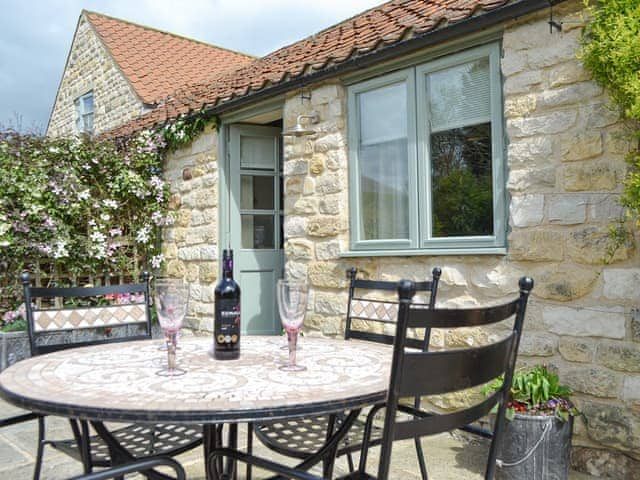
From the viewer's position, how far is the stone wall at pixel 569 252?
279cm

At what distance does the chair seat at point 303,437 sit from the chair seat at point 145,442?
249 mm

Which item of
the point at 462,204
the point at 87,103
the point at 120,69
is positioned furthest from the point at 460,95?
the point at 87,103

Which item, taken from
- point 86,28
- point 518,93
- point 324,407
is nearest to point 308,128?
point 518,93

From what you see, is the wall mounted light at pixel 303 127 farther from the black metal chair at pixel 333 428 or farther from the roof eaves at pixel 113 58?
the roof eaves at pixel 113 58

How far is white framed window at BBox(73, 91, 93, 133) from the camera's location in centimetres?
1037

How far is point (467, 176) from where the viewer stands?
3564mm

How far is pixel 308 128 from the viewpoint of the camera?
4422 millimetres

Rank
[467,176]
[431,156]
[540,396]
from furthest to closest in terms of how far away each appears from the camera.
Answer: [431,156] → [467,176] → [540,396]

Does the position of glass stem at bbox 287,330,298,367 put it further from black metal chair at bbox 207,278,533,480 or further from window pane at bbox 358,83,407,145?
window pane at bbox 358,83,407,145

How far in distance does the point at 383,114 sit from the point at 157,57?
23.7 ft

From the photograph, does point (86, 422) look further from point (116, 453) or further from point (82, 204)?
point (82, 204)

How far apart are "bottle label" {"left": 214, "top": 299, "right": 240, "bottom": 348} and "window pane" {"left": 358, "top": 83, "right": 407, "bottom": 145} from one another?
2.46 metres

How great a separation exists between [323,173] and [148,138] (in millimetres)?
2615

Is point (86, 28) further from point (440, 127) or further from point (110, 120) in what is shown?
point (440, 127)
